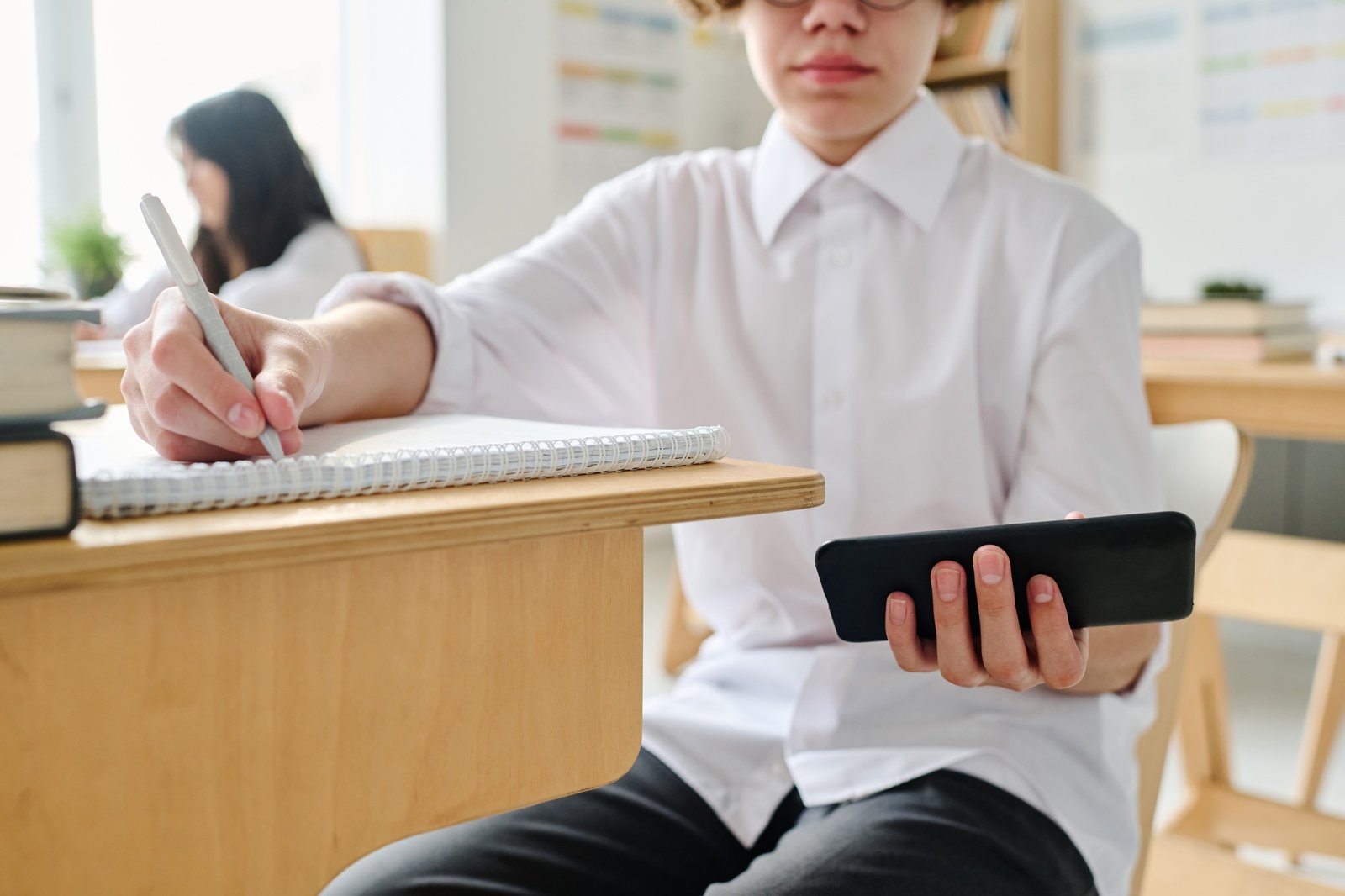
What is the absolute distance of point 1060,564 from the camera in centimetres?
58

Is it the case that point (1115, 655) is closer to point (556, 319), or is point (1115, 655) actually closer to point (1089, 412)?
point (1089, 412)

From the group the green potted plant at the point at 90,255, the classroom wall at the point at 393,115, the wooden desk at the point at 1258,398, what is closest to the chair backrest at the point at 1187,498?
the wooden desk at the point at 1258,398

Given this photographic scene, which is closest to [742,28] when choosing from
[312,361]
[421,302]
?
[421,302]

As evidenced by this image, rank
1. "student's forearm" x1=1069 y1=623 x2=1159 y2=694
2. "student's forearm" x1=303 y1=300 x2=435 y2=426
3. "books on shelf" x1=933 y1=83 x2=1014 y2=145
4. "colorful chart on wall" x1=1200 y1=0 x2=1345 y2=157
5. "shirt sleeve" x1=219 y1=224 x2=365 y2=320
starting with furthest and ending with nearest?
"books on shelf" x1=933 y1=83 x2=1014 y2=145 → "colorful chart on wall" x1=1200 y1=0 x2=1345 y2=157 → "shirt sleeve" x1=219 y1=224 x2=365 y2=320 → "student's forearm" x1=1069 y1=623 x2=1159 y2=694 → "student's forearm" x1=303 y1=300 x2=435 y2=426

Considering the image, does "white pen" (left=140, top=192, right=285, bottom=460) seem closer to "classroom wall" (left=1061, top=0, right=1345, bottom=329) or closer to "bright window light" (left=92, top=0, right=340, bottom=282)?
"bright window light" (left=92, top=0, right=340, bottom=282)

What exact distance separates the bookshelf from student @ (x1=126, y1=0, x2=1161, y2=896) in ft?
9.83

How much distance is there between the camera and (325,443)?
595 mm

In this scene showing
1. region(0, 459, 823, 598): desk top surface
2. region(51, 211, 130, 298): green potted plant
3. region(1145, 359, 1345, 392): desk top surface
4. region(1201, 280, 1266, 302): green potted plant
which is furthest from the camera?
region(51, 211, 130, 298): green potted plant

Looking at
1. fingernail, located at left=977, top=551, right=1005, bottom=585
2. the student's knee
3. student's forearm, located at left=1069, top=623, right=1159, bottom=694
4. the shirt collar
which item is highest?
the shirt collar

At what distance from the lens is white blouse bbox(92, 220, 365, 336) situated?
92.3 inches

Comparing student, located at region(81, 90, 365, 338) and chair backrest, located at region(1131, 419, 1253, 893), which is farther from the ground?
student, located at region(81, 90, 365, 338)

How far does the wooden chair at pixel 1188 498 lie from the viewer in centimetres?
101

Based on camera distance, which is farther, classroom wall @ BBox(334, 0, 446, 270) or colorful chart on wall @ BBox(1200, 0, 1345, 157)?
Result: classroom wall @ BBox(334, 0, 446, 270)

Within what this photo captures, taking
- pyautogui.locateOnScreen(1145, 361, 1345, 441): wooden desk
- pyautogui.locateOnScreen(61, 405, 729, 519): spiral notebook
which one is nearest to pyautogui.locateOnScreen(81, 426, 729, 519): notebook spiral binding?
pyautogui.locateOnScreen(61, 405, 729, 519): spiral notebook
